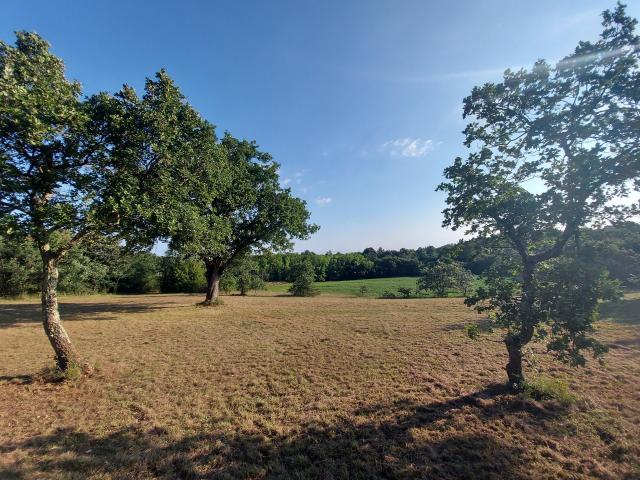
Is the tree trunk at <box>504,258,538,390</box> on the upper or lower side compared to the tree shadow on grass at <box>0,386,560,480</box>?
upper

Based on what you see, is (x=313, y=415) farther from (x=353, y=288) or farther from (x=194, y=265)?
(x=353, y=288)

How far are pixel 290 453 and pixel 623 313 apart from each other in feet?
70.6

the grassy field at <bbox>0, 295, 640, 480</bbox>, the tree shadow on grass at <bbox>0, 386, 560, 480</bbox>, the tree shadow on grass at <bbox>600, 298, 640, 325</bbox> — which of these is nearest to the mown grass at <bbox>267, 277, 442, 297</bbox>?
the tree shadow on grass at <bbox>600, 298, 640, 325</bbox>

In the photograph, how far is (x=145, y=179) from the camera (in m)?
9.19

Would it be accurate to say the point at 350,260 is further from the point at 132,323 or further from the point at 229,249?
the point at 132,323

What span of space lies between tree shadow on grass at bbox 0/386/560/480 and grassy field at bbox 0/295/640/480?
24 mm

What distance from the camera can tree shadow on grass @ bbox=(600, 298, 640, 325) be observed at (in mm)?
14578

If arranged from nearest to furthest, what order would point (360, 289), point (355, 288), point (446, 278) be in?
point (446, 278), point (360, 289), point (355, 288)

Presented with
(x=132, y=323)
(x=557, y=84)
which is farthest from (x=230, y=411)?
(x=132, y=323)

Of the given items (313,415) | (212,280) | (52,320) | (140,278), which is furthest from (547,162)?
(140,278)

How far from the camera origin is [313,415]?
6.16m

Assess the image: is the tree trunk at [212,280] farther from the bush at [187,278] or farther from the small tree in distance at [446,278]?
the small tree in distance at [446,278]

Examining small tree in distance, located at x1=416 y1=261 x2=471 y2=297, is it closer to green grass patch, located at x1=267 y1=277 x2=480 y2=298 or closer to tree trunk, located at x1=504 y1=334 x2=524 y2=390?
green grass patch, located at x1=267 y1=277 x2=480 y2=298

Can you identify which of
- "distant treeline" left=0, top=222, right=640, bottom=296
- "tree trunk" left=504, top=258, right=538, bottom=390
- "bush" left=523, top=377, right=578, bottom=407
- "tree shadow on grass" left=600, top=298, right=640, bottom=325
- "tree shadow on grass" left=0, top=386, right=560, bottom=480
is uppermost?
"distant treeline" left=0, top=222, right=640, bottom=296
